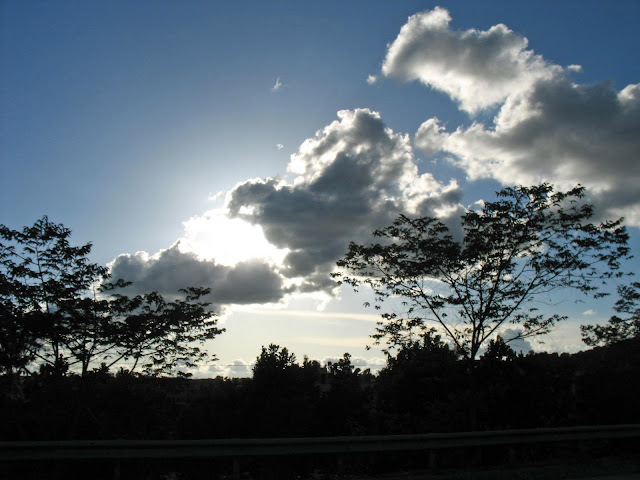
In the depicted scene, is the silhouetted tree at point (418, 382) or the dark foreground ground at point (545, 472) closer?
the dark foreground ground at point (545, 472)

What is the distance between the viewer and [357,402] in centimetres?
2303

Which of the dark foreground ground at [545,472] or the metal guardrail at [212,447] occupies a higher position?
the metal guardrail at [212,447]

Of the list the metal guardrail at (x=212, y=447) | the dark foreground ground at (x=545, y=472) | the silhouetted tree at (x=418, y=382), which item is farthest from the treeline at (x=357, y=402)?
the metal guardrail at (x=212, y=447)

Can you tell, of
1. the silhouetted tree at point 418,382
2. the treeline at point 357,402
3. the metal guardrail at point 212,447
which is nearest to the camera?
the metal guardrail at point 212,447

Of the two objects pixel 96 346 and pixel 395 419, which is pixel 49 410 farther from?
pixel 395 419

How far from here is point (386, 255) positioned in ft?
63.7

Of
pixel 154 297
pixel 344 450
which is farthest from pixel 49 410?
pixel 344 450

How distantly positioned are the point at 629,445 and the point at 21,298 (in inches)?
745

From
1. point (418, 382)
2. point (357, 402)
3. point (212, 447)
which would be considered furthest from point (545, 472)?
point (357, 402)

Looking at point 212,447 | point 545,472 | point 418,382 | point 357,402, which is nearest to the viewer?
Result: point 212,447

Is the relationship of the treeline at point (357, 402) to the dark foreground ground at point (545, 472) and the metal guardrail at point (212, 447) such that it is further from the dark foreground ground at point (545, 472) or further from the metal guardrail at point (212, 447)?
the metal guardrail at point (212, 447)

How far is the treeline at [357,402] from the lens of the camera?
48.0ft

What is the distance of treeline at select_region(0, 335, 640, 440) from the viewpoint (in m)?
14.6

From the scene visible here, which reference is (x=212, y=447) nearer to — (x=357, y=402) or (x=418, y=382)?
(x=418, y=382)
